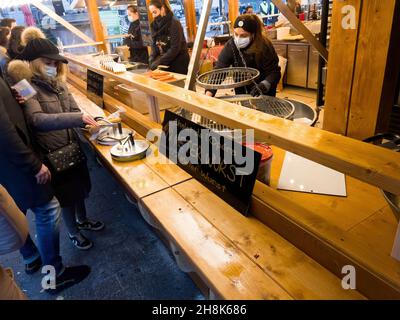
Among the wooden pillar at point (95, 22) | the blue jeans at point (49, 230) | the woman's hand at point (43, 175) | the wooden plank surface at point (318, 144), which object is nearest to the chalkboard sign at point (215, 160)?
the wooden plank surface at point (318, 144)

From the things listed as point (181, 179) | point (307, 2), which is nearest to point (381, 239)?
point (181, 179)

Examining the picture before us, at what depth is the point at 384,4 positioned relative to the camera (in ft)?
3.86

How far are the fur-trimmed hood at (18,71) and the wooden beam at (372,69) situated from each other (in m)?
1.83

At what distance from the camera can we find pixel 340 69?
140cm

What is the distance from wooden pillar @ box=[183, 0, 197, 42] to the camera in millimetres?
6898

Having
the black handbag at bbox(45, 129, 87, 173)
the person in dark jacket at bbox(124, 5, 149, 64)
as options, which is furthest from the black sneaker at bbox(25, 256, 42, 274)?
the person in dark jacket at bbox(124, 5, 149, 64)

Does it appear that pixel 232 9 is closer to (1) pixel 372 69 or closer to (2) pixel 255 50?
(2) pixel 255 50

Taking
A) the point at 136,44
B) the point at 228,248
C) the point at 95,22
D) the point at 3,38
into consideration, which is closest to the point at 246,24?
the point at 228,248

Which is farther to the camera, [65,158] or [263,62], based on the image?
[263,62]

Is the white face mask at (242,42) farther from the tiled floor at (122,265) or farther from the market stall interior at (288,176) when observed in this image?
the tiled floor at (122,265)

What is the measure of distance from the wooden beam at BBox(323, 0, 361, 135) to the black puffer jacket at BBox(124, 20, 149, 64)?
12.5ft

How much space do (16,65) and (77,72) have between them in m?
3.09

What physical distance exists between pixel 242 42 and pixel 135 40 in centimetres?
280

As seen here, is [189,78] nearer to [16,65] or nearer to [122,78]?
[122,78]
